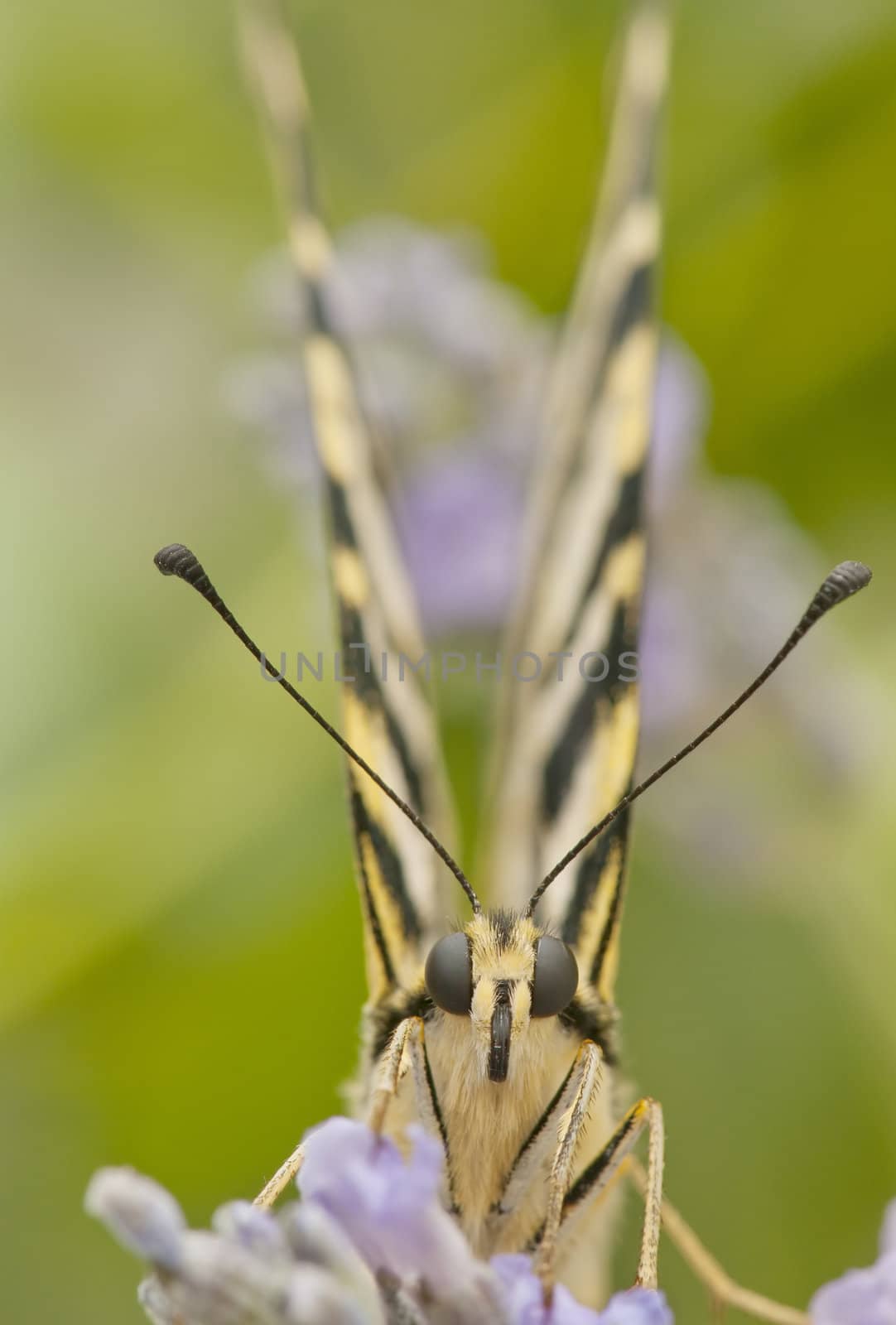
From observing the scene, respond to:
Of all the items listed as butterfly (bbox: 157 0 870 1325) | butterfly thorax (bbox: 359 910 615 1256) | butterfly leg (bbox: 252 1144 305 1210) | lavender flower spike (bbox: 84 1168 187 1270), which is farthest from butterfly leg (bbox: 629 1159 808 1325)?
lavender flower spike (bbox: 84 1168 187 1270)

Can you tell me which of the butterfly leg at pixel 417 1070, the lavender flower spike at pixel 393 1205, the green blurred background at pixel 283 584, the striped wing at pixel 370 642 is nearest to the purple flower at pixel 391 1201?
the lavender flower spike at pixel 393 1205

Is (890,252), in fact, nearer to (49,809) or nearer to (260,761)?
(260,761)

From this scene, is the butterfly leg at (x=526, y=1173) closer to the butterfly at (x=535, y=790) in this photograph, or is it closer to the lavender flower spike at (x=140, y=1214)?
the butterfly at (x=535, y=790)

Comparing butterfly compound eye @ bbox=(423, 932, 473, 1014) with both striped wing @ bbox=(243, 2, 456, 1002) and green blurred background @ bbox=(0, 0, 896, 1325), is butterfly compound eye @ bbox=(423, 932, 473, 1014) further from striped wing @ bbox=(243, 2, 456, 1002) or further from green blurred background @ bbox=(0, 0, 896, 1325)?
green blurred background @ bbox=(0, 0, 896, 1325)

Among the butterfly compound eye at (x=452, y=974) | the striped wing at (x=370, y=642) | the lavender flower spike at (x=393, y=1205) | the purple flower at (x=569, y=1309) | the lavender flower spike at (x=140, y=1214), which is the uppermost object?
the striped wing at (x=370, y=642)

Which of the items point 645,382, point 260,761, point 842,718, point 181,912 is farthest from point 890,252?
point 181,912

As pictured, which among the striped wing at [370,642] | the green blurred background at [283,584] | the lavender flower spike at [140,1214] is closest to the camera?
the lavender flower spike at [140,1214]

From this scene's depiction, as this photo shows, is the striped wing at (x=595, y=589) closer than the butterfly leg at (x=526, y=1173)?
No
